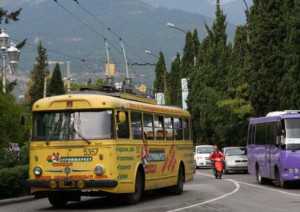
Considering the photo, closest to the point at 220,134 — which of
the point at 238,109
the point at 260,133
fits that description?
the point at 238,109

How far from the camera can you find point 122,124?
21250mm

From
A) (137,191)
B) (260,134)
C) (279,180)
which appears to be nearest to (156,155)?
(137,191)

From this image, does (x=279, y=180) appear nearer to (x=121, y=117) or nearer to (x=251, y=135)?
(x=251, y=135)

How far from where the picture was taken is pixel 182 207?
20.5 m

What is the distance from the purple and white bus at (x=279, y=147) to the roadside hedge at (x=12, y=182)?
9.39 m

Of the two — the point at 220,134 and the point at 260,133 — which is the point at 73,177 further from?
the point at 220,134

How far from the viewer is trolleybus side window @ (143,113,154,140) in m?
23.3

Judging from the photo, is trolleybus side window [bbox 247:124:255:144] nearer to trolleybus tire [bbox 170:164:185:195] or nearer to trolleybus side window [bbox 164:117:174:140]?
trolleybus tire [bbox 170:164:185:195]

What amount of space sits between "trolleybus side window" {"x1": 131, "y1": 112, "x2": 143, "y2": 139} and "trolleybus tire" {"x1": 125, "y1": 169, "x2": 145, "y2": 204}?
101 centimetres

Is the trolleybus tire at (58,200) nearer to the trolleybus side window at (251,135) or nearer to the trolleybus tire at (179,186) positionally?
the trolleybus tire at (179,186)

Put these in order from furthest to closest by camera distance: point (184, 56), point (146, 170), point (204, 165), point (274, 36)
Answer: point (184, 56) < point (204, 165) < point (274, 36) < point (146, 170)

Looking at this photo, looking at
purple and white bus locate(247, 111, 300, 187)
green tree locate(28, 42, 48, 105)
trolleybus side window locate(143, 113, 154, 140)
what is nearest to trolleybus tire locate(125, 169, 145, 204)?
trolleybus side window locate(143, 113, 154, 140)

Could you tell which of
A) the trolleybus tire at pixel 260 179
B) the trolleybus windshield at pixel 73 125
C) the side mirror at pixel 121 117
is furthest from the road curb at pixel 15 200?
the trolleybus tire at pixel 260 179

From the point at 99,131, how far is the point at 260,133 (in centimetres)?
1404
